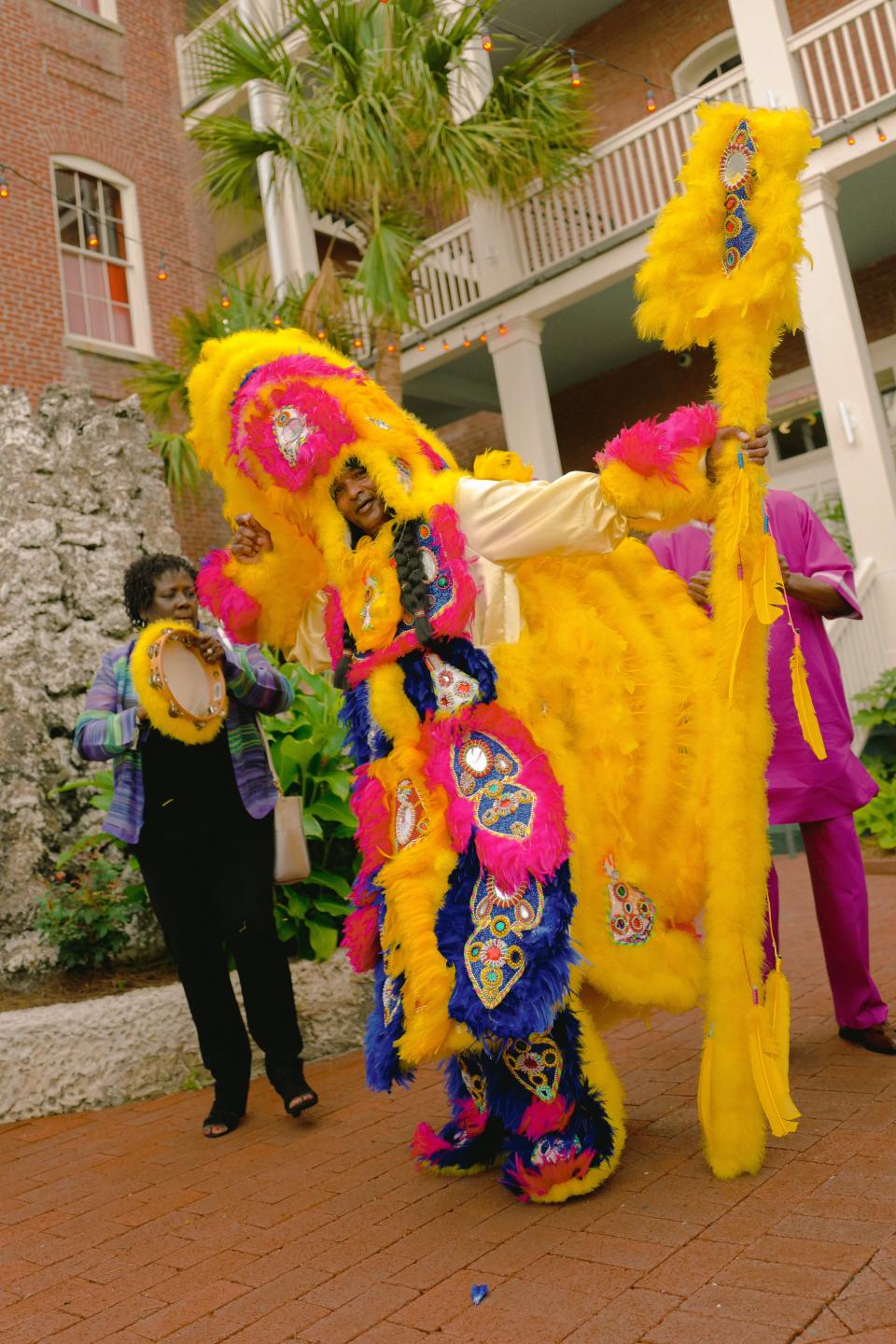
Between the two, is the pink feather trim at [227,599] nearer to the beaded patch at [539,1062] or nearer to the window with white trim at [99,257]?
the beaded patch at [539,1062]

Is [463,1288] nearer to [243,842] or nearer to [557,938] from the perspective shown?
[557,938]

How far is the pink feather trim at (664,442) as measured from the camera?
262cm

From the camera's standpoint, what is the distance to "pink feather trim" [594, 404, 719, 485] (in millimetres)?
2623

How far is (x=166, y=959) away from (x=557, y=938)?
3397 millimetres

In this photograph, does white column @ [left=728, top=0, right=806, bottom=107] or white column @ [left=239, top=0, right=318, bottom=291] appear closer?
white column @ [left=728, top=0, right=806, bottom=107]

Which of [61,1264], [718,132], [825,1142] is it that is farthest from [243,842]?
[718,132]

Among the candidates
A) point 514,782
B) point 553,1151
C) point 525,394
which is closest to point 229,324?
point 525,394

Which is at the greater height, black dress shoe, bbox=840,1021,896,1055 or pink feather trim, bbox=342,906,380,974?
pink feather trim, bbox=342,906,380,974

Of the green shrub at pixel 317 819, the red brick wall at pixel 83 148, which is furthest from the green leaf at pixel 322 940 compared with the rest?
the red brick wall at pixel 83 148

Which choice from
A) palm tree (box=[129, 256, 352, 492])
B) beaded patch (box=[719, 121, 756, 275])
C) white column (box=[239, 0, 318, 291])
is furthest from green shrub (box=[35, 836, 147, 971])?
white column (box=[239, 0, 318, 291])

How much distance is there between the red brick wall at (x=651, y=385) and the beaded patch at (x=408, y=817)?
10364 mm

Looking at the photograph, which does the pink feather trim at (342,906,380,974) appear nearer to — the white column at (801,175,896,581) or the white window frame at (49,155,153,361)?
the white column at (801,175,896,581)

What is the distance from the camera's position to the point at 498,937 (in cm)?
255

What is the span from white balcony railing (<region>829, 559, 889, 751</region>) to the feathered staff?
6176 mm
